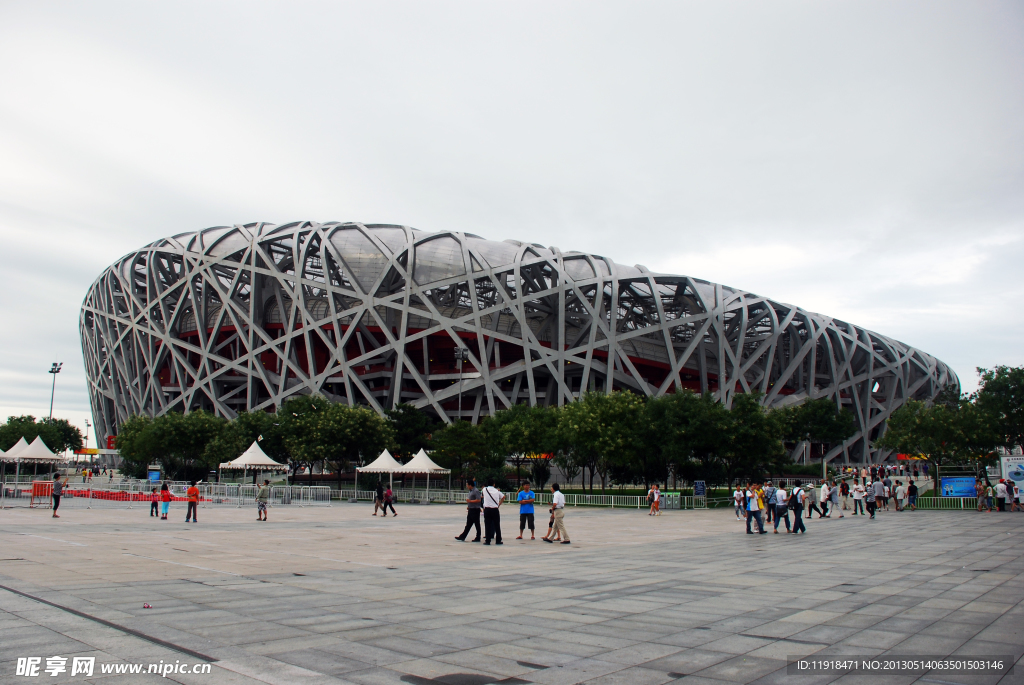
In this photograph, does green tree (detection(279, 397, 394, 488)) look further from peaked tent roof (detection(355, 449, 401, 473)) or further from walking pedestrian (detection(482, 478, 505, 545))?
walking pedestrian (detection(482, 478, 505, 545))

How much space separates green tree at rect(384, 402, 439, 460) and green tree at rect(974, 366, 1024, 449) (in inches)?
1508

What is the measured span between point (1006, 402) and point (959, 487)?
2213 centimetres

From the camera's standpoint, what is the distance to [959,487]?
3250 cm

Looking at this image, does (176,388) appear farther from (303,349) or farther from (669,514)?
(669,514)

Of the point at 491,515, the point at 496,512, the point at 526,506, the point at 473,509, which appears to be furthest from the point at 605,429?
the point at 491,515

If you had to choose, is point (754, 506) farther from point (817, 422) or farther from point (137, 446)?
point (137, 446)

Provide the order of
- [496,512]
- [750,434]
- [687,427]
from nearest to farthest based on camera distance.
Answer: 1. [496,512]
2. [687,427]
3. [750,434]

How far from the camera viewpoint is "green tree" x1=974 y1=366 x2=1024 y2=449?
48594mm

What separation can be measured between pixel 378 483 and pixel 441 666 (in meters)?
38.8

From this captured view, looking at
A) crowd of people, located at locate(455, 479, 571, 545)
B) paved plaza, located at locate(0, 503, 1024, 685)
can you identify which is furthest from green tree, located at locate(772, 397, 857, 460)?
crowd of people, located at locate(455, 479, 571, 545)

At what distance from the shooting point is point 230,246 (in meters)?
63.5

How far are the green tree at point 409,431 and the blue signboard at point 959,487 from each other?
3204 centimetres

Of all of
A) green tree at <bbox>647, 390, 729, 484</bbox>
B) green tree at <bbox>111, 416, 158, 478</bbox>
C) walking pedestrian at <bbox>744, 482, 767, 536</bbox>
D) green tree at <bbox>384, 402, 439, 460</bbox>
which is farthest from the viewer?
green tree at <bbox>111, 416, 158, 478</bbox>

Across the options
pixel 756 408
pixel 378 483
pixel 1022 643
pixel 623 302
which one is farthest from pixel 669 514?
pixel 623 302
